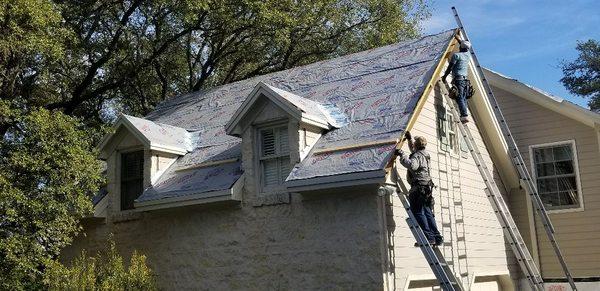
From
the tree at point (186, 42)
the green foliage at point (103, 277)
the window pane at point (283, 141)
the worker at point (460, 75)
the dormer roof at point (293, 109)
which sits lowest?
the green foliage at point (103, 277)

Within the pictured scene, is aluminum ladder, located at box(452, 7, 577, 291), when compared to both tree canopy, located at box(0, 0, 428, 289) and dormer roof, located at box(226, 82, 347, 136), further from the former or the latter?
tree canopy, located at box(0, 0, 428, 289)

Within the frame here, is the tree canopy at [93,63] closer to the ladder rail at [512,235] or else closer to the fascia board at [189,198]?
the fascia board at [189,198]

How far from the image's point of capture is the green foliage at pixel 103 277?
1206 centimetres

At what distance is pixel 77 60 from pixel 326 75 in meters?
9.91

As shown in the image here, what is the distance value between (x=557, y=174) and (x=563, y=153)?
609 millimetres

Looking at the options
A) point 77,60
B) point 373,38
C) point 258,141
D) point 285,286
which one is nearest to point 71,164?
point 258,141

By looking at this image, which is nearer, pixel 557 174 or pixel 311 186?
pixel 311 186

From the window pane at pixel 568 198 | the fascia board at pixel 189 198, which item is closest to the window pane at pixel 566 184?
the window pane at pixel 568 198

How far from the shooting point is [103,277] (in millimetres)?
12617

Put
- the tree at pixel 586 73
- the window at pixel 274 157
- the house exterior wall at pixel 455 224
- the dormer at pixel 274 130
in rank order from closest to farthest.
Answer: the house exterior wall at pixel 455 224, the dormer at pixel 274 130, the window at pixel 274 157, the tree at pixel 586 73

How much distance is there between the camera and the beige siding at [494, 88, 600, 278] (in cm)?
1521

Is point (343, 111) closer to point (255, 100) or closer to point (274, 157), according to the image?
point (274, 157)

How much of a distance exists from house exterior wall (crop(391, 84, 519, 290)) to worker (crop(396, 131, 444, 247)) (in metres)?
0.59

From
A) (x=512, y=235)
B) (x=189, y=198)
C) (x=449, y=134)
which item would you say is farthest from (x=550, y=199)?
(x=189, y=198)
